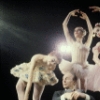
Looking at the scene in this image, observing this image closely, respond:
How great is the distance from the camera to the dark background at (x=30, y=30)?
7.82ft

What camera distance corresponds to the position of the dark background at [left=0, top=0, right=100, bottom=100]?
2385 mm

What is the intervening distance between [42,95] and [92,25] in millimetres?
699

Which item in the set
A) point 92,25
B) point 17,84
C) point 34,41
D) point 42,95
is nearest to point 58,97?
point 42,95

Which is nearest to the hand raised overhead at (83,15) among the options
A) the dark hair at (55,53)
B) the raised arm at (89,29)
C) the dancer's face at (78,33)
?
the raised arm at (89,29)

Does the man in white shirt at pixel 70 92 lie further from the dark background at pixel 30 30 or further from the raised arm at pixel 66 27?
the raised arm at pixel 66 27

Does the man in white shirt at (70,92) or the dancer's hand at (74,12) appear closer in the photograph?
the man in white shirt at (70,92)

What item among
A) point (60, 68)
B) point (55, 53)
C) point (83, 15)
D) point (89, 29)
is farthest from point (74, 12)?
point (60, 68)

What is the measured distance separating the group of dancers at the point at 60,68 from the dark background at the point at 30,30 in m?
0.04

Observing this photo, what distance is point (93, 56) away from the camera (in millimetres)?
2434

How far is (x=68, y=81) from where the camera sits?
236 centimetres

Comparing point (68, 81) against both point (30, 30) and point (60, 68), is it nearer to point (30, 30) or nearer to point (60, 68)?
point (60, 68)

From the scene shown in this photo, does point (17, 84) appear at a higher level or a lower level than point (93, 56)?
lower

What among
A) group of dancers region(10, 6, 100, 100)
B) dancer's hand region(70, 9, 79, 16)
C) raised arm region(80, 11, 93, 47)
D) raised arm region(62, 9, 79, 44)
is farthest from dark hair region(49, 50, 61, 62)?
dancer's hand region(70, 9, 79, 16)

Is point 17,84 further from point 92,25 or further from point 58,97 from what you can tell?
point 92,25
